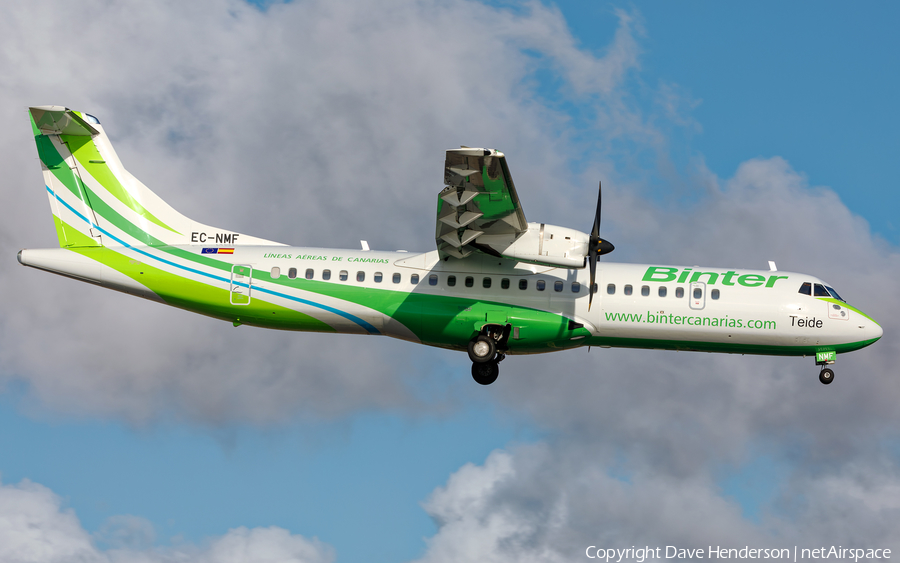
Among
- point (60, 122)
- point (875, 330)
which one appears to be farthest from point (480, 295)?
point (60, 122)

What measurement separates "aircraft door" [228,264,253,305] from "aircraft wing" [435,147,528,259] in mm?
5563

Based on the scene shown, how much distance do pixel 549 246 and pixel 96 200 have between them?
549 inches

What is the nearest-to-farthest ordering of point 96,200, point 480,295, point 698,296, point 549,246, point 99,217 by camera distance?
point 549,246, point 698,296, point 480,295, point 99,217, point 96,200

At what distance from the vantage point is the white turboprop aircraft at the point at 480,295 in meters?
24.5

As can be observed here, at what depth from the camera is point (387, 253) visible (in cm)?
2591

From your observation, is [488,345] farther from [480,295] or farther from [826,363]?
[826,363]

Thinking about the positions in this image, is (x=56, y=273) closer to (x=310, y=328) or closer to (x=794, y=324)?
(x=310, y=328)

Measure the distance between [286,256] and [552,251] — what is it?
7.86m

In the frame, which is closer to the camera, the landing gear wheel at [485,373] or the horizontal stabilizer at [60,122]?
the landing gear wheel at [485,373]

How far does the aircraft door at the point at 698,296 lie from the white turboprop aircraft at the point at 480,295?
55 millimetres

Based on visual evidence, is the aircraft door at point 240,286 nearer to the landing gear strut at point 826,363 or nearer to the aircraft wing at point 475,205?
the aircraft wing at point 475,205

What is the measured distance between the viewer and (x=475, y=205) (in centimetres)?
2236

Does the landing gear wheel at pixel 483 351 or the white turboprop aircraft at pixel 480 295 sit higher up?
the white turboprop aircraft at pixel 480 295

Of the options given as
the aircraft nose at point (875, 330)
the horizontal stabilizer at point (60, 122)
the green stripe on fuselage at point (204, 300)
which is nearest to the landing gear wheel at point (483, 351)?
the green stripe on fuselage at point (204, 300)
